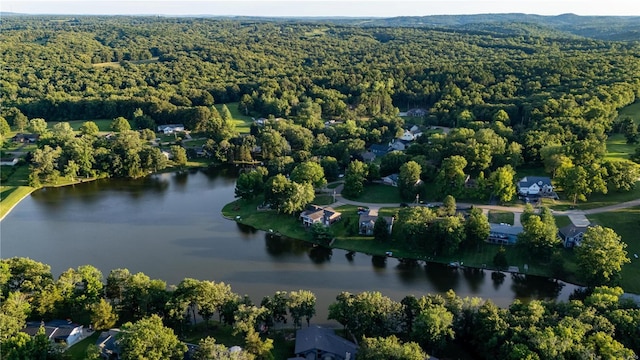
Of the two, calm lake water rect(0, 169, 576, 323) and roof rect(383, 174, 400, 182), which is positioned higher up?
roof rect(383, 174, 400, 182)

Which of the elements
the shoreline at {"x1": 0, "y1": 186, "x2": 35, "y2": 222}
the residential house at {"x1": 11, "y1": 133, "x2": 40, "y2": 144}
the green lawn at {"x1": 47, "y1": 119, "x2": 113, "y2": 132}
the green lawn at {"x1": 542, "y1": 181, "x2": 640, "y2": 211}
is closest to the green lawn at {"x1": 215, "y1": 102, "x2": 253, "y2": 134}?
the green lawn at {"x1": 47, "y1": 119, "x2": 113, "y2": 132}

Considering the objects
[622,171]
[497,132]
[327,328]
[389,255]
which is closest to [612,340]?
[327,328]

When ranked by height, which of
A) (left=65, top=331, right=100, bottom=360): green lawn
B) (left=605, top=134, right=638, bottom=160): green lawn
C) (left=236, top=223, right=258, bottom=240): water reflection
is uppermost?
(left=605, top=134, right=638, bottom=160): green lawn

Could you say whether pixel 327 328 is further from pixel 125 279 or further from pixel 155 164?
pixel 155 164

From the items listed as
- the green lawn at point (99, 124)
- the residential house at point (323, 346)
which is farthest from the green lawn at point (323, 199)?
the green lawn at point (99, 124)

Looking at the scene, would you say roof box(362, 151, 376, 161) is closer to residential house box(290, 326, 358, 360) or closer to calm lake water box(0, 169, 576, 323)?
calm lake water box(0, 169, 576, 323)

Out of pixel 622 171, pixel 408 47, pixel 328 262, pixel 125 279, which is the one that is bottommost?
pixel 328 262
